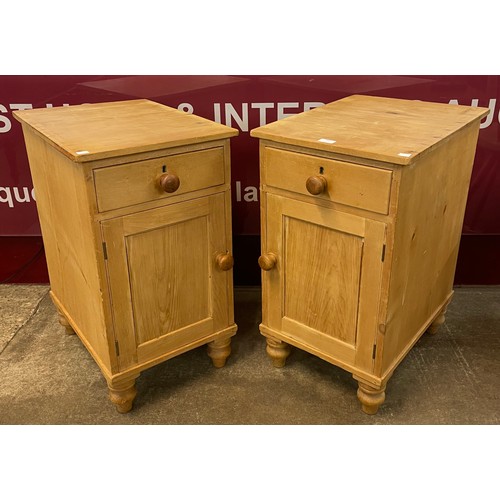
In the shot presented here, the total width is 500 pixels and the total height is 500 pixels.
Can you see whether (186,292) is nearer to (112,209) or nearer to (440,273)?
(112,209)

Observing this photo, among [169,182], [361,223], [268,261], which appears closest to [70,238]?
[169,182]

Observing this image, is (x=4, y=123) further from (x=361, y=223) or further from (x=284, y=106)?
(x=361, y=223)

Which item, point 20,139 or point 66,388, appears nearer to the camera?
point 66,388

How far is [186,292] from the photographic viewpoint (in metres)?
1.72

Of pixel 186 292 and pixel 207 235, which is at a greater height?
pixel 207 235

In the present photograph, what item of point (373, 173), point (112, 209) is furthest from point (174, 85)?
point (373, 173)

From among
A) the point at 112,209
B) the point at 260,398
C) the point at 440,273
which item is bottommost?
the point at 260,398

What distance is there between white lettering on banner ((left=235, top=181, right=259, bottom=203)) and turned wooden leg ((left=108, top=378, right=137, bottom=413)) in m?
0.88

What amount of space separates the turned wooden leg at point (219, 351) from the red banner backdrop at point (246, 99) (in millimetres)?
617

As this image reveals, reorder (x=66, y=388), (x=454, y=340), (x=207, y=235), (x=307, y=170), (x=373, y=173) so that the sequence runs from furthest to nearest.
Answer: (x=454, y=340) < (x=66, y=388) < (x=207, y=235) < (x=307, y=170) < (x=373, y=173)

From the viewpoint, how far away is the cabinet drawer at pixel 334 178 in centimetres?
140

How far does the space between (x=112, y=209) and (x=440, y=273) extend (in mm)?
1105

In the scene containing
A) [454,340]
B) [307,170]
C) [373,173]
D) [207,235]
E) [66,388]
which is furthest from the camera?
[454,340]

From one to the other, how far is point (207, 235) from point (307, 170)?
1.23 ft
